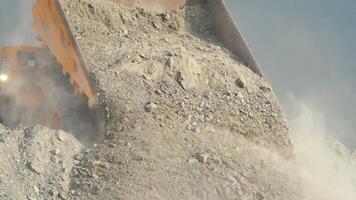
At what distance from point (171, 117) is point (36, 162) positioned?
1152 mm

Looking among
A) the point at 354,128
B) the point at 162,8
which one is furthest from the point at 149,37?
the point at 354,128

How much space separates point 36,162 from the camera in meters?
5.54

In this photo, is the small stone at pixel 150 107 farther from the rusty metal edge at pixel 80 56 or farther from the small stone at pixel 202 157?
the small stone at pixel 202 157

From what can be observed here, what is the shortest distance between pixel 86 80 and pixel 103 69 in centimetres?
32

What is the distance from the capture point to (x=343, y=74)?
1064cm

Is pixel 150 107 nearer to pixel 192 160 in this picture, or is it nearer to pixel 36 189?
pixel 192 160

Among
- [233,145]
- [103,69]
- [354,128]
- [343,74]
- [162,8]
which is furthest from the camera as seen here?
[343,74]

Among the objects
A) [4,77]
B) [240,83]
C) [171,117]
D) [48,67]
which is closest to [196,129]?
[171,117]

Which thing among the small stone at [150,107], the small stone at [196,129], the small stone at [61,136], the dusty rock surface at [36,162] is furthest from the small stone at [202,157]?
the small stone at [61,136]

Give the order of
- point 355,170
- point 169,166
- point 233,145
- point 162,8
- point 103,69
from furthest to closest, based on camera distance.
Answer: point 162,8
point 355,170
point 103,69
point 233,145
point 169,166

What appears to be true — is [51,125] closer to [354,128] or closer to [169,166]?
[169,166]

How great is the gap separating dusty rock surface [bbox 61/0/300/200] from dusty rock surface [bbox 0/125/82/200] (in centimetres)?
12

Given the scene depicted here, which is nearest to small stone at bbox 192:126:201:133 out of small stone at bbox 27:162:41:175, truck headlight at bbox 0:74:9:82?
small stone at bbox 27:162:41:175

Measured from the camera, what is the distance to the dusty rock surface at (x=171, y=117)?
216 inches
